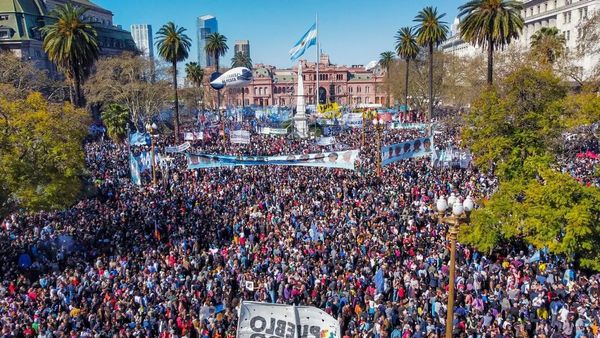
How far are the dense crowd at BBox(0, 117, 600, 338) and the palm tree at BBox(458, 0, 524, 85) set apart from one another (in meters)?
15.1

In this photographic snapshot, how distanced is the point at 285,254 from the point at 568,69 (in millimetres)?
Answer: 33752

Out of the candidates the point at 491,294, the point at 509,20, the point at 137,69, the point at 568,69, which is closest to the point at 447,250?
the point at 491,294

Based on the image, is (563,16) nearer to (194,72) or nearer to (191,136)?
(194,72)

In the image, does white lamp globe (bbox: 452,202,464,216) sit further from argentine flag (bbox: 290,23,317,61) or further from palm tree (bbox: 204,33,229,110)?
palm tree (bbox: 204,33,229,110)

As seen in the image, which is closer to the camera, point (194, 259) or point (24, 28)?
point (194, 259)

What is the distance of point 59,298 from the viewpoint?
1552cm

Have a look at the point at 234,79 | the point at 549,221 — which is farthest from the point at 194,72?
the point at 549,221

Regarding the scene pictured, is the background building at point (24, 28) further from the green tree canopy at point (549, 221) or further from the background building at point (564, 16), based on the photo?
the background building at point (564, 16)

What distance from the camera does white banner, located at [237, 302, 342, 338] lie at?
9758 millimetres

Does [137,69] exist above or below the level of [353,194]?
above

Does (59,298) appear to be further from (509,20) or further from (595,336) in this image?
(509,20)

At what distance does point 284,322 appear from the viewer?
9773 mm

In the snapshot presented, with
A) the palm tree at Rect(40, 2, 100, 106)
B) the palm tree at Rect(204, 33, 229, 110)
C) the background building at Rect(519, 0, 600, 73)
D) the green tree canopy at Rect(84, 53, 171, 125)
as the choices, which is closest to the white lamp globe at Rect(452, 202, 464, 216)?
the palm tree at Rect(40, 2, 100, 106)

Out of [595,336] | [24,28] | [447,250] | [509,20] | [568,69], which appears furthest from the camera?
[24,28]
